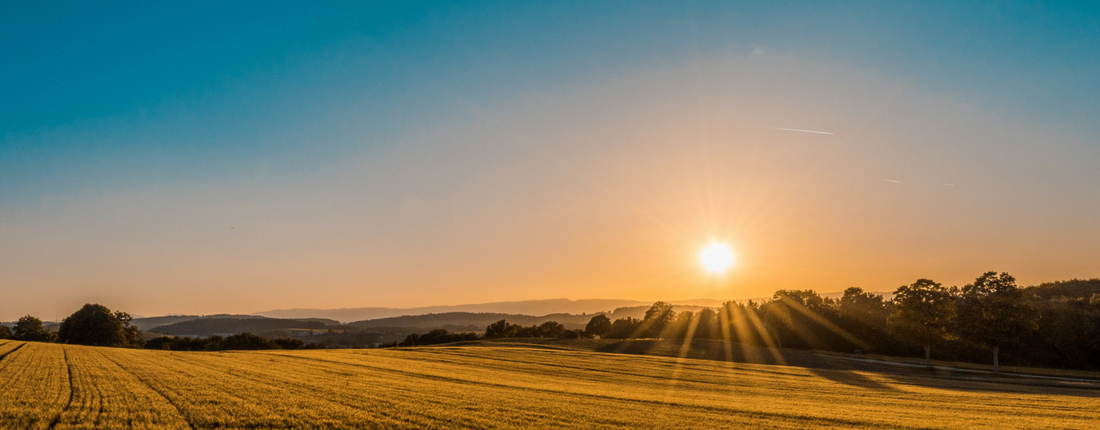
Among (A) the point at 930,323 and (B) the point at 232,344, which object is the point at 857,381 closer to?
(A) the point at 930,323

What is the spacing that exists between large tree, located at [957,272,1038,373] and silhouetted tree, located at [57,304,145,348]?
149114 mm

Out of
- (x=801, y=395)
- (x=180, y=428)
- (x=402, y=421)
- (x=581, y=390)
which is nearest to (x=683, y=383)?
(x=801, y=395)

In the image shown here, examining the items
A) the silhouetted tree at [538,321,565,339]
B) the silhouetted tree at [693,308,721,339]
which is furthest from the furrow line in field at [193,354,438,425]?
the silhouetted tree at [693,308,721,339]

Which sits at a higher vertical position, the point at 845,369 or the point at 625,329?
the point at 845,369

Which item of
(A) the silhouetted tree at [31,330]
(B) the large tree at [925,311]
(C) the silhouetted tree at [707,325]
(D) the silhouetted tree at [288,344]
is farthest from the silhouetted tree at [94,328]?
(B) the large tree at [925,311]

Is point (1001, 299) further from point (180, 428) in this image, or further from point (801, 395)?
point (180, 428)

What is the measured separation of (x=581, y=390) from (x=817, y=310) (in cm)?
10013

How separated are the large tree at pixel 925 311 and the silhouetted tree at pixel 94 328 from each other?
143 m

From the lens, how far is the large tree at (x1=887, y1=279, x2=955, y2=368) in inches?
2370

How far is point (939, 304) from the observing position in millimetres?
60594

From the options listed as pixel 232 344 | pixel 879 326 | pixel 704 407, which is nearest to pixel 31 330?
pixel 232 344

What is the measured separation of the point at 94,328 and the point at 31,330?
15201 mm

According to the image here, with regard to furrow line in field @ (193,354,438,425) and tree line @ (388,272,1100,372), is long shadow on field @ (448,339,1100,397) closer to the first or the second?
tree line @ (388,272,1100,372)

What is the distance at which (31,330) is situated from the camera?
10219 cm
